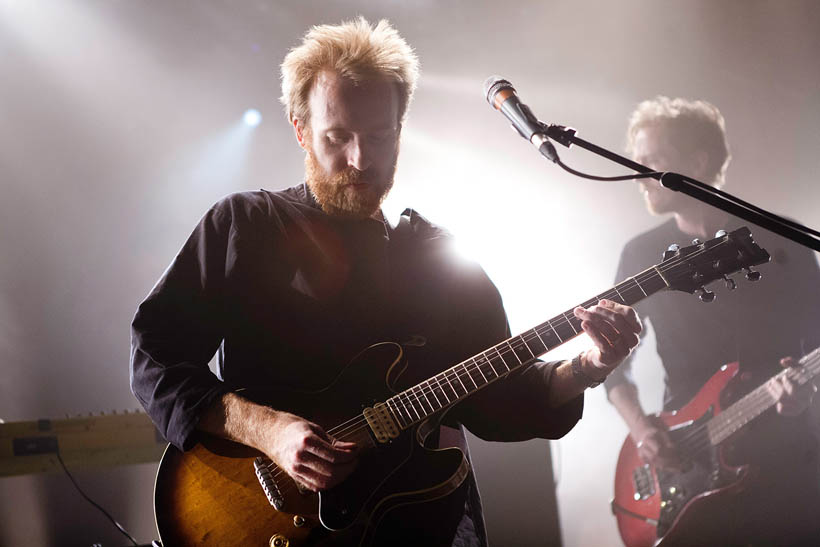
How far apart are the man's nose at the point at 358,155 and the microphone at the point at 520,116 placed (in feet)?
1.55

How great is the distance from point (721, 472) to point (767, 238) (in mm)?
1066

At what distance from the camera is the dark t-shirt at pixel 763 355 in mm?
2592

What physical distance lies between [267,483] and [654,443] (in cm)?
208

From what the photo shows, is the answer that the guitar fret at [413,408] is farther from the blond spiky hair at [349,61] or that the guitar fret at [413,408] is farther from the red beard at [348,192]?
the blond spiky hair at [349,61]

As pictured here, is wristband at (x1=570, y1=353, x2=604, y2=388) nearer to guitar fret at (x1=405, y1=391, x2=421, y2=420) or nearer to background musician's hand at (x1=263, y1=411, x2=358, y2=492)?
guitar fret at (x1=405, y1=391, x2=421, y2=420)

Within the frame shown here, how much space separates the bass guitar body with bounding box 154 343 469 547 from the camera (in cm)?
139

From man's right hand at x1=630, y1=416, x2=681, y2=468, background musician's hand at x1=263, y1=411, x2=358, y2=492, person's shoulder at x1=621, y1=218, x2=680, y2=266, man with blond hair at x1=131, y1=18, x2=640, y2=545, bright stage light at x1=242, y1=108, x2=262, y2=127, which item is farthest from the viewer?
bright stage light at x1=242, y1=108, x2=262, y2=127

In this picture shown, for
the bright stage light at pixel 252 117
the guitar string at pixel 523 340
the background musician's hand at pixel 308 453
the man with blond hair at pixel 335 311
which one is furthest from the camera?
the bright stage light at pixel 252 117

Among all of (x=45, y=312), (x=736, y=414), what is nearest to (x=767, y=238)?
(x=736, y=414)

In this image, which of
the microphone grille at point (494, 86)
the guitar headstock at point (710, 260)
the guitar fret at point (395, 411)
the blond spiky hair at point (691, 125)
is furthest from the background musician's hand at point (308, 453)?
the blond spiky hair at point (691, 125)

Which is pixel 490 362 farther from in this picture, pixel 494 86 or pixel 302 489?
pixel 494 86

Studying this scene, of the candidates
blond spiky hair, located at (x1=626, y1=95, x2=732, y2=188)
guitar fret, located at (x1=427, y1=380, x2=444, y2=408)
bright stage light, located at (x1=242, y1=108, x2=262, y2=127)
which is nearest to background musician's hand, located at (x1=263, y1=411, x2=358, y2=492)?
guitar fret, located at (x1=427, y1=380, x2=444, y2=408)

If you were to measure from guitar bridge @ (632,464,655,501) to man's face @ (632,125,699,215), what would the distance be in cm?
128

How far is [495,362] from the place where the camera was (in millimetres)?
1674
